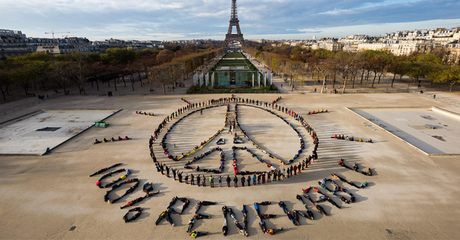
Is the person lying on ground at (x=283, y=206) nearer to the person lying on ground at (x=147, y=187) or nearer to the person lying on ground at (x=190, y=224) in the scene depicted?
the person lying on ground at (x=190, y=224)

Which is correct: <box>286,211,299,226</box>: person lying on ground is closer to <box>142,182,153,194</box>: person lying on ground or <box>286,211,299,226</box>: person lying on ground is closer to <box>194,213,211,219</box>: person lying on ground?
<box>194,213,211,219</box>: person lying on ground

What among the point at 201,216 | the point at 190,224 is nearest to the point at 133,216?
the point at 190,224

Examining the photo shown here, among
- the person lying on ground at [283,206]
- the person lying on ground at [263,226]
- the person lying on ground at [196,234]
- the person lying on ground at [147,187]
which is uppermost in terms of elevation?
the person lying on ground at [147,187]

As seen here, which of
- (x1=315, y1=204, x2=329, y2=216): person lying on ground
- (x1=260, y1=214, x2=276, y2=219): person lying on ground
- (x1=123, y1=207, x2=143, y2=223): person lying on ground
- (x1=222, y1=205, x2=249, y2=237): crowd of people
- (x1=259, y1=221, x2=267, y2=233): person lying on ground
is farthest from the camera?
(x1=315, y1=204, x2=329, y2=216): person lying on ground

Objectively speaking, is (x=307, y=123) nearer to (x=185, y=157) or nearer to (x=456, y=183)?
(x=456, y=183)

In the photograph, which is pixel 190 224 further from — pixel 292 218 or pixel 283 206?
pixel 292 218

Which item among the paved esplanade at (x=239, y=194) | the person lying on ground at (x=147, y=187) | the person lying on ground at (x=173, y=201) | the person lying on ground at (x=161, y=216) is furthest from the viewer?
the person lying on ground at (x=147, y=187)

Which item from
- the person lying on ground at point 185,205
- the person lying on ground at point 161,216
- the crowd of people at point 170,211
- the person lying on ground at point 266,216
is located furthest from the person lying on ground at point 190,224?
the person lying on ground at point 266,216

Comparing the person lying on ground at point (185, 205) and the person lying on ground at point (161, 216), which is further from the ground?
the person lying on ground at point (185, 205)

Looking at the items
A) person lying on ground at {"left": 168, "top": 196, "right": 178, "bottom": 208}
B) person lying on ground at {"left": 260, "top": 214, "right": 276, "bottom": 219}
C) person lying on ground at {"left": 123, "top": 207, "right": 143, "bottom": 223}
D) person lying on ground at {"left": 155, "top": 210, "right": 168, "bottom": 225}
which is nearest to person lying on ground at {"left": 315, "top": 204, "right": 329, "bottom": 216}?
person lying on ground at {"left": 260, "top": 214, "right": 276, "bottom": 219}
